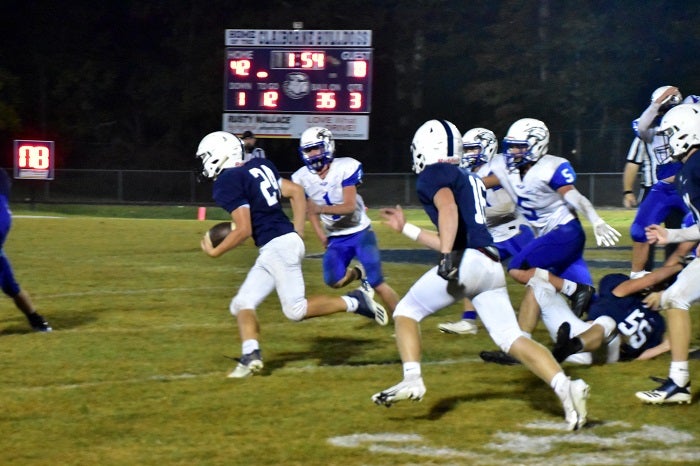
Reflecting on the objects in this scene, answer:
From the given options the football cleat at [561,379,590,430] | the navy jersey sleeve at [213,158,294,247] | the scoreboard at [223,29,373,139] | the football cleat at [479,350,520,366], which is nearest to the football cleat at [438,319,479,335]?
the football cleat at [479,350,520,366]

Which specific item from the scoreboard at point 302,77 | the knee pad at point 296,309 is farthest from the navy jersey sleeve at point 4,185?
the scoreboard at point 302,77

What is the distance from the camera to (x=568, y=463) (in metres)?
5.02

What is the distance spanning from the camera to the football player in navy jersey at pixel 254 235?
7.00 m

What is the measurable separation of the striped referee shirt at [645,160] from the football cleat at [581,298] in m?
2.17

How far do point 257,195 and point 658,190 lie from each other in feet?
11.8

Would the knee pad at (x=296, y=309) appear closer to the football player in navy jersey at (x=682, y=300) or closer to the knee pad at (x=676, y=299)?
the football player in navy jersey at (x=682, y=300)

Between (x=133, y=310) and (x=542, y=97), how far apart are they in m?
28.9

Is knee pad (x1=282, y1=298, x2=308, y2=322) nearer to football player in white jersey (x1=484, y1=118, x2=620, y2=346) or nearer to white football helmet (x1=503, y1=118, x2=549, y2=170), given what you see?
football player in white jersey (x1=484, y1=118, x2=620, y2=346)

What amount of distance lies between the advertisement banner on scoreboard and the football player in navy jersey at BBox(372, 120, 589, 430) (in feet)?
64.8

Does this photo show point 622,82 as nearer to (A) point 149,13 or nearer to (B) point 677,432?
Answer: (A) point 149,13

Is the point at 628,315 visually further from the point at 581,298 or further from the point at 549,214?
the point at 549,214

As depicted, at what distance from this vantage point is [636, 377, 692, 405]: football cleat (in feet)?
19.9

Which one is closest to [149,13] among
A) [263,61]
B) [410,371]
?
[263,61]

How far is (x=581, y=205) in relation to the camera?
7.68 meters
